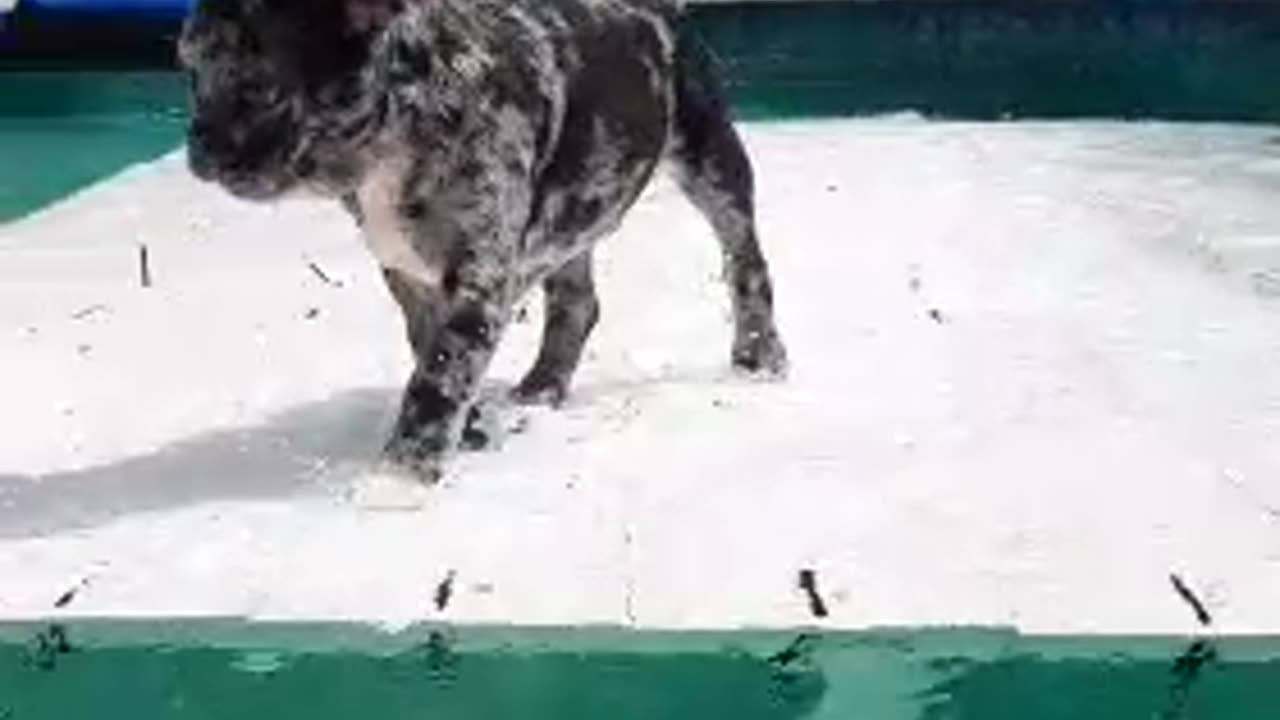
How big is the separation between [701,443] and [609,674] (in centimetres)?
138

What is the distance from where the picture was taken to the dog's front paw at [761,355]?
18.4ft

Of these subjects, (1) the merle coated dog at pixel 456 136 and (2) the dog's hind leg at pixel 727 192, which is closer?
(1) the merle coated dog at pixel 456 136

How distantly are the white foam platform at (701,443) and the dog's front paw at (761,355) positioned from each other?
0.07m

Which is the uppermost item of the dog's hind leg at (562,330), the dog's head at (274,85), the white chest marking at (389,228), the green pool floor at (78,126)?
the dog's head at (274,85)

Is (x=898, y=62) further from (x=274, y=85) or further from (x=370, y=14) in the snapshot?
(x=274, y=85)

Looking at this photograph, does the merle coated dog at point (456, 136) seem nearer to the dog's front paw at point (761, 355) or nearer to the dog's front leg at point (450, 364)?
the dog's front leg at point (450, 364)

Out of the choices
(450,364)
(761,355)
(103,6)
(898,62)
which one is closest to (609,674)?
(450,364)

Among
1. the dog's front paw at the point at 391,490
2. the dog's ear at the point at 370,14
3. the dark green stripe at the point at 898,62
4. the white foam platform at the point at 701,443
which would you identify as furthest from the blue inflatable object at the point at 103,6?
the dog's ear at the point at 370,14

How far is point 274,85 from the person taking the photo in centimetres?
394

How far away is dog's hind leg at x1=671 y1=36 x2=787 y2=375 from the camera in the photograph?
5.46 m

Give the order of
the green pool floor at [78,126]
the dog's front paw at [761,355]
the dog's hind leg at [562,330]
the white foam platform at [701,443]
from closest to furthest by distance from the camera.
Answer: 1. the white foam platform at [701,443]
2. the dog's hind leg at [562,330]
3. the dog's front paw at [761,355]
4. the green pool floor at [78,126]

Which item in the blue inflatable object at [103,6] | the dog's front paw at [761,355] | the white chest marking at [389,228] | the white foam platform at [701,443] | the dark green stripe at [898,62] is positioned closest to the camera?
the white foam platform at [701,443]

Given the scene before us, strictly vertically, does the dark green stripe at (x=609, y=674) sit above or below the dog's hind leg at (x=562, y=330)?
above

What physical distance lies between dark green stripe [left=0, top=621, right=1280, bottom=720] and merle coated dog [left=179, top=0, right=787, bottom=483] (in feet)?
2.79
